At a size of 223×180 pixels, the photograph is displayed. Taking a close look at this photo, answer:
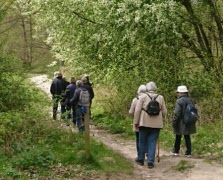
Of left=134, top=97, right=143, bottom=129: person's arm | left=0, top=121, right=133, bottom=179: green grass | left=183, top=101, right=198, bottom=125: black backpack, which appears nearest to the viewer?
left=0, top=121, right=133, bottom=179: green grass

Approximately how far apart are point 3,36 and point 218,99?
7.84m

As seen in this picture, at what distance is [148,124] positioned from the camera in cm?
1023

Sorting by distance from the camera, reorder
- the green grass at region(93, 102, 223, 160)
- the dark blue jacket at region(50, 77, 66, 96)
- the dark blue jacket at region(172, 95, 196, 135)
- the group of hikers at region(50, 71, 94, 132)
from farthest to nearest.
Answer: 1. the dark blue jacket at region(50, 77, 66, 96)
2. the group of hikers at region(50, 71, 94, 132)
3. the green grass at region(93, 102, 223, 160)
4. the dark blue jacket at region(172, 95, 196, 135)

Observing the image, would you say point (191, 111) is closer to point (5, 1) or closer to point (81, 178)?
point (81, 178)

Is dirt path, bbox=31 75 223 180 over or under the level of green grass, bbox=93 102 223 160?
under

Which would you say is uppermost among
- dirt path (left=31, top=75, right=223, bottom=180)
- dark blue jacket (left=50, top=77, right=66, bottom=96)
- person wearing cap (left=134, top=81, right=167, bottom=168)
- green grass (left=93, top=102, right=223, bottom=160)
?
dark blue jacket (left=50, top=77, right=66, bottom=96)

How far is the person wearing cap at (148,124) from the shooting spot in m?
10.3

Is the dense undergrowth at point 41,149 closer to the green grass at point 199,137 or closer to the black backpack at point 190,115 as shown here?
the black backpack at point 190,115

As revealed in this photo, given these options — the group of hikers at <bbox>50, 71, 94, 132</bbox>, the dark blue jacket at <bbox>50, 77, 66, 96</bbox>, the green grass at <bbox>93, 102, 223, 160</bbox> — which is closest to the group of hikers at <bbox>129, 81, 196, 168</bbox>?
the green grass at <bbox>93, 102, 223, 160</bbox>

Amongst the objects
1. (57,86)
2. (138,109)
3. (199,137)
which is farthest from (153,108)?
(57,86)

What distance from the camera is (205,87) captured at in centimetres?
1620

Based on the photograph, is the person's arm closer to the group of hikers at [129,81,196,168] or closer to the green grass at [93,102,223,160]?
the group of hikers at [129,81,196,168]

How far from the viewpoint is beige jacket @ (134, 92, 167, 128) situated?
10258 mm

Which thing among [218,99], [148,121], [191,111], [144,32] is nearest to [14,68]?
[148,121]
